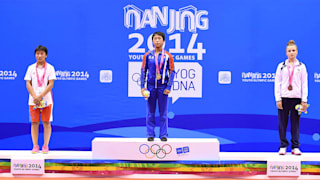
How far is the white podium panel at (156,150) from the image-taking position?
441cm

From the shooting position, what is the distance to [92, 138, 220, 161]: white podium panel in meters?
4.41

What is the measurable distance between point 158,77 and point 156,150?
0.83m

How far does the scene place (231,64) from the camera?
587 cm

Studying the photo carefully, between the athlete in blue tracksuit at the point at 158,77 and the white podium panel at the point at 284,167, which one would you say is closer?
the white podium panel at the point at 284,167

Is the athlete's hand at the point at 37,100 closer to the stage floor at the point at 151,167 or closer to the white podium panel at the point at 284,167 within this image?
the stage floor at the point at 151,167

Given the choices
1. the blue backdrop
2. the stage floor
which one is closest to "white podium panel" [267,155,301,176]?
the stage floor

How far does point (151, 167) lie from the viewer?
14.5 feet

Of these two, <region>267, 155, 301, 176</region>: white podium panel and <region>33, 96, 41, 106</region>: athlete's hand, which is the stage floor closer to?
<region>267, 155, 301, 176</region>: white podium panel

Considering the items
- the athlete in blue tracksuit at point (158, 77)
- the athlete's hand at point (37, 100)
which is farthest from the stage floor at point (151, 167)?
the athlete's hand at point (37, 100)

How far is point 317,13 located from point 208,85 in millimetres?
1937

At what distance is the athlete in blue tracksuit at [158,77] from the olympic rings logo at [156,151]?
0.34 ft

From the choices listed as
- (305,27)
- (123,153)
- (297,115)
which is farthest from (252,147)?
(123,153)

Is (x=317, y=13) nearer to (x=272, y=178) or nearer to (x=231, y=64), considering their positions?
(x=231, y=64)

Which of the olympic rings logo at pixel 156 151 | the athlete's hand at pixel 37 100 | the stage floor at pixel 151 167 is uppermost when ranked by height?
the athlete's hand at pixel 37 100
